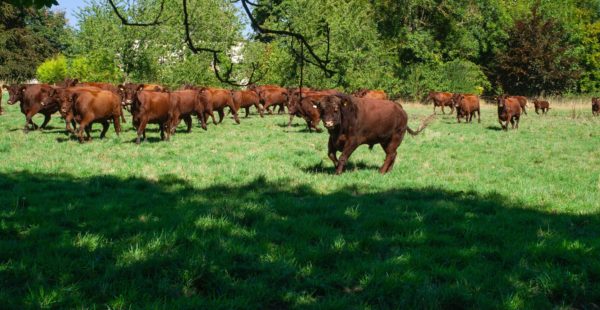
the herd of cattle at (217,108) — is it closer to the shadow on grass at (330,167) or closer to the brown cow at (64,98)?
the brown cow at (64,98)

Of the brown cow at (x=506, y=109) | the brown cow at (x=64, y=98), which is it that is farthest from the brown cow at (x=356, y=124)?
the brown cow at (x=506, y=109)

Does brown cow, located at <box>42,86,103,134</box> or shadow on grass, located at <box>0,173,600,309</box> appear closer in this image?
shadow on grass, located at <box>0,173,600,309</box>

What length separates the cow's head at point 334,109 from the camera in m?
9.64

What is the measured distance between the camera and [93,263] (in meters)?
4.44

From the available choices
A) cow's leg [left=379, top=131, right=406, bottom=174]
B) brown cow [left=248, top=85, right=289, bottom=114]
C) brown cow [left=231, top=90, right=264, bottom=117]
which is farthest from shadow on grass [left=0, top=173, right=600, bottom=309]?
brown cow [left=248, top=85, right=289, bottom=114]

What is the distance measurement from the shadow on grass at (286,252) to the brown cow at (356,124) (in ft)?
7.89

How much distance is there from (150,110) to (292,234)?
10.2 m

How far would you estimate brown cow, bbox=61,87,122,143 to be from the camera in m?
14.2

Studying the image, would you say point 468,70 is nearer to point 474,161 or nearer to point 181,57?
point 181,57

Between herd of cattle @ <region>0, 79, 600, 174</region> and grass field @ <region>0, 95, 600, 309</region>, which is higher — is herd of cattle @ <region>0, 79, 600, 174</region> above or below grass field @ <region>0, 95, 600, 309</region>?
above

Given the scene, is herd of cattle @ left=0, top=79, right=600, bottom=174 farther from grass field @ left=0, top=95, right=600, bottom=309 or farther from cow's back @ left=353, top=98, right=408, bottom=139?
grass field @ left=0, top=95, right=600, bottom=309

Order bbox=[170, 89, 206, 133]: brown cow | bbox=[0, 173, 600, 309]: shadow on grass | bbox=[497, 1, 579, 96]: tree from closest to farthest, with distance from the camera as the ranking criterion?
bbox=[0, 173, 600, 309]: shadow on grass
bbox=[170, 89, 206, 133]: brown cow
bbox=[497, 1, 579, 96]: tree

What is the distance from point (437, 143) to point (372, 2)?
42980 mm

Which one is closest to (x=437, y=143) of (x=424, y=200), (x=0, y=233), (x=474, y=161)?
(x=474, y=161)
